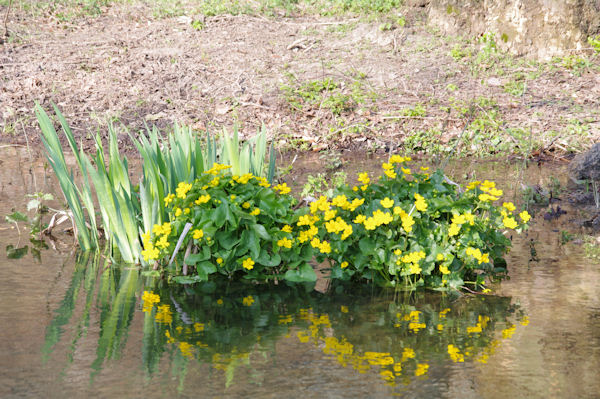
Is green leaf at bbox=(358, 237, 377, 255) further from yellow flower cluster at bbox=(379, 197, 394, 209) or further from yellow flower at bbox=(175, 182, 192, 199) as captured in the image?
yellow flower at bbox=(175, 182, 192, 199)

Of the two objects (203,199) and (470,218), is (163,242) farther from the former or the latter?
(470,218)

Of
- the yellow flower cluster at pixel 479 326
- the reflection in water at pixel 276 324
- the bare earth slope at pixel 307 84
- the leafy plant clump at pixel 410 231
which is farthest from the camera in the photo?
the bare earth slope at pixel 307 84

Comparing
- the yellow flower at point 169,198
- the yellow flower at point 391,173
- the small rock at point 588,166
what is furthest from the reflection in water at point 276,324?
the small rock at point 588,166

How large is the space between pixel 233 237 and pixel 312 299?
0.54 metres

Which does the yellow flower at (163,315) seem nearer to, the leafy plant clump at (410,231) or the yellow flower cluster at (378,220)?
the leafy plant clump at (410,231)

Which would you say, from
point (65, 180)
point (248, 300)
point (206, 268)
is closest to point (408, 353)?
point (248, 300)

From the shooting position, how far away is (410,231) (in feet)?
12.5

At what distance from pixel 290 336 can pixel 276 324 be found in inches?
7.4

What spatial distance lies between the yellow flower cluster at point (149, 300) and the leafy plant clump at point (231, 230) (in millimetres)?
173

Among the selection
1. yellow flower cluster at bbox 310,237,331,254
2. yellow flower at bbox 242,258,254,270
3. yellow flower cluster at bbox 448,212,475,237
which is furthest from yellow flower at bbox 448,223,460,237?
yellow flower at bbox 242,258,254,270

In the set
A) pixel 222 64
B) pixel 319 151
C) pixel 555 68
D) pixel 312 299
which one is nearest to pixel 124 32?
pixel 222 64

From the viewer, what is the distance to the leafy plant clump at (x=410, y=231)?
3775mm

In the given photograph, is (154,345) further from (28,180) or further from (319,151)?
(319,151)

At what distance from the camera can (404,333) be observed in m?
Answer: 3.34
